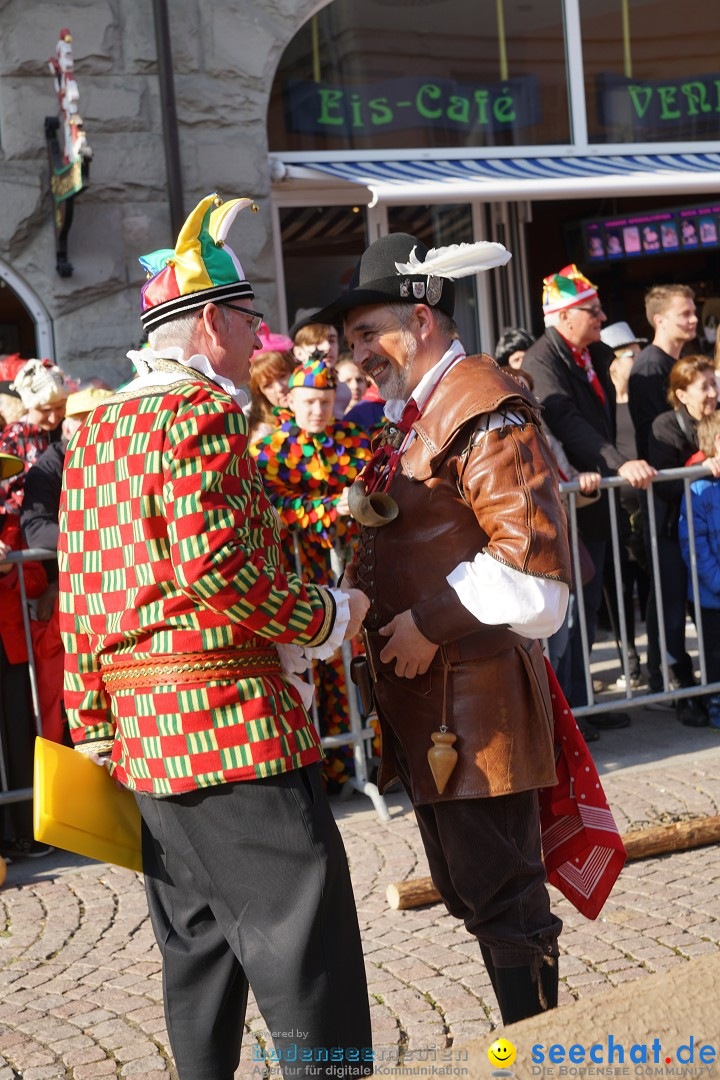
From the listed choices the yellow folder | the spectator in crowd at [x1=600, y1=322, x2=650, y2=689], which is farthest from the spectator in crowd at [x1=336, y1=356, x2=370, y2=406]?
the yellow folder

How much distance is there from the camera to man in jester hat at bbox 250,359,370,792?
17.4ft

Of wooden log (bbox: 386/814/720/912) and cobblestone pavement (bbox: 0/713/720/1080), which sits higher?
wooden log (bbox: 386/814/720/912)

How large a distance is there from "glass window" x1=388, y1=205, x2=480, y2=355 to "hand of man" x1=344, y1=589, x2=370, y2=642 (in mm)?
6561

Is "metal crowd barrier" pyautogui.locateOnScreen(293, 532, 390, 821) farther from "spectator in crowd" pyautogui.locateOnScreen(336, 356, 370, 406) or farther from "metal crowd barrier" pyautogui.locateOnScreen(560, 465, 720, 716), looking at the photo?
"spectator in crowd" pyautogui.locateOnScreen(336, 356, 370, 406)

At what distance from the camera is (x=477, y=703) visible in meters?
2.76

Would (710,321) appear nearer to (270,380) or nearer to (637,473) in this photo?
(637,473)

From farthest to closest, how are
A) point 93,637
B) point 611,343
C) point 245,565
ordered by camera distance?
point 611,343 < point 93,637 < point 245,565

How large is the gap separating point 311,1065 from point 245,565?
0.97 meters

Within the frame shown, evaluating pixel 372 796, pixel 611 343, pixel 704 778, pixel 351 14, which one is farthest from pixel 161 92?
pixel 704 778

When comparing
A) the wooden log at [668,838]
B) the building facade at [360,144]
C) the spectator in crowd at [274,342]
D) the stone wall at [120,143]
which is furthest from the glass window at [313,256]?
the wooden log at [668,838]

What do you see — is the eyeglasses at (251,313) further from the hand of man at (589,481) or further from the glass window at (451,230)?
the glass window at (451,230)

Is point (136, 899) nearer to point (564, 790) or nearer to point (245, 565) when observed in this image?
point (564, 790)

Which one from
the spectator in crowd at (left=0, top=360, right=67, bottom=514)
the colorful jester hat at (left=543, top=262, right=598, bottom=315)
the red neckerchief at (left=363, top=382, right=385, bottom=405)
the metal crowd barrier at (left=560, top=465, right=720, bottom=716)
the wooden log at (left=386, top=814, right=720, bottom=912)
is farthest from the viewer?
the red neckerchief at (left=363, top=382, right=385, bottom=405)

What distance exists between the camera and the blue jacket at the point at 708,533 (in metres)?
6.03
